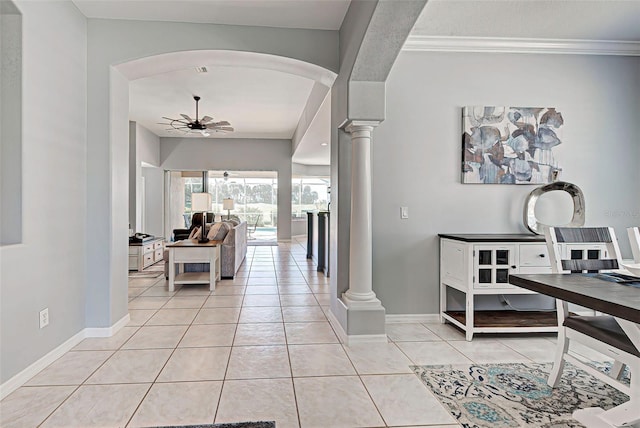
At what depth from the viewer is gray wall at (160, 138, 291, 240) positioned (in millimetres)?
9906

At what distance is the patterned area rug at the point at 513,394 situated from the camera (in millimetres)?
1944

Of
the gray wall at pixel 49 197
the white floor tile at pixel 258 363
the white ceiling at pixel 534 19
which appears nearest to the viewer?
the gray wall at pixel 49 197

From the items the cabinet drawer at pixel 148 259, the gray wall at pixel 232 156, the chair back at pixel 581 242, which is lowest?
the cabinet drawer at pixel 148 259

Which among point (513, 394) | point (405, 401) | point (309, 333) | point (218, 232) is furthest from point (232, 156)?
point (513, 394)

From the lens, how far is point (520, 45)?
3557 mm

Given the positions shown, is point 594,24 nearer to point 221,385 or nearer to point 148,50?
point 148,50

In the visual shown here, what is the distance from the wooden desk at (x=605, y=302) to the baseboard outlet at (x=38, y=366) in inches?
121

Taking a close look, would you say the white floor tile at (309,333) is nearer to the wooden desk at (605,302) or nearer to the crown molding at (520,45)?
the wooden desk at (605,302)

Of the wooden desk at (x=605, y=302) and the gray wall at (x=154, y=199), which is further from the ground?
the gray wall at (x=154, y=199)

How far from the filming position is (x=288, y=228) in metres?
10.9

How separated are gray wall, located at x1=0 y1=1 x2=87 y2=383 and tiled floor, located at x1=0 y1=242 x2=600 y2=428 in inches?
10.7

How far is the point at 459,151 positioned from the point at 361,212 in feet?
4.20

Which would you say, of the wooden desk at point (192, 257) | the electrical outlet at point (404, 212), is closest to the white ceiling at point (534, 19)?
the electrical outlet at point (404, 212)

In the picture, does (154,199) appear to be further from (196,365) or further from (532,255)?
(532,255)
